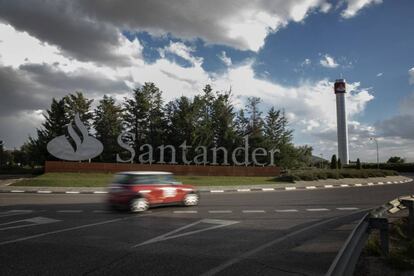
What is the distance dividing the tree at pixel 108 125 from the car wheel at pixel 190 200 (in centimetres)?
4736

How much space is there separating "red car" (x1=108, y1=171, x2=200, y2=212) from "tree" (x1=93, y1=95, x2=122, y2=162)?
4806 centimetres

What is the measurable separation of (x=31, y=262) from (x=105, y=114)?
200 ft

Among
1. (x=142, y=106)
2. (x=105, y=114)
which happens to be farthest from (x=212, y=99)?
(x=105, y=114)

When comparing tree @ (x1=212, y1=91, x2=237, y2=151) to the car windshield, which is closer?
the car windshield

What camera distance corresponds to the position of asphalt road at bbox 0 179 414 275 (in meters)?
6.51

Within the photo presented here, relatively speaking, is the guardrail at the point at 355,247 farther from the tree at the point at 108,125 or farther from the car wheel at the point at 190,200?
the tree at the point at 108,125

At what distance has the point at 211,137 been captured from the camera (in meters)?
63.1

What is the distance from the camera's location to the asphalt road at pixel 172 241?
651cm

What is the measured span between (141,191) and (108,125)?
5324 cm

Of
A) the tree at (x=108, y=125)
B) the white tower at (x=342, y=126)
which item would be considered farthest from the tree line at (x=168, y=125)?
the white tower at (x=342, y=126)

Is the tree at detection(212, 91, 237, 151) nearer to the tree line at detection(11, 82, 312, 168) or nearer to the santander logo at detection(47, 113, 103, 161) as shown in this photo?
the tree line at detection(11, 82, 312, 168)

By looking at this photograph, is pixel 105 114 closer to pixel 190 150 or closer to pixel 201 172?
pixel 190 150

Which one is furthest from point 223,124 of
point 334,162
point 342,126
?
point 342,126

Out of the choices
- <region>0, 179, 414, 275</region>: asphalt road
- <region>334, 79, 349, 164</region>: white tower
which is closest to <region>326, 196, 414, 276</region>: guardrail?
<region>0, 179, 414, 275</region>: asphalt road
